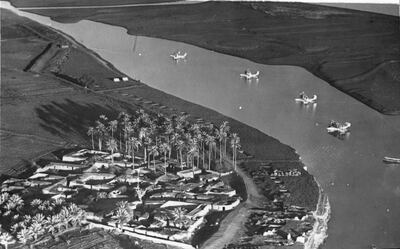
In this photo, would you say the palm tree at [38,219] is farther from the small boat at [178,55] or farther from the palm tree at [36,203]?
the small boat at [178,55]

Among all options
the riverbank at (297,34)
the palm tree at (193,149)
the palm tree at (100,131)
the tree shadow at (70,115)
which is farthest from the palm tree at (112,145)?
the riverbank at (297,34)

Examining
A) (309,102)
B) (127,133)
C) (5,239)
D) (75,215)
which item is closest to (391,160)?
(309,102)

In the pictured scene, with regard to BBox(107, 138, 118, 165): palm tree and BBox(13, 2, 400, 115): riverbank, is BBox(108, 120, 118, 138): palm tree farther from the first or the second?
BBox(13, 2, 400, 115): riverbank

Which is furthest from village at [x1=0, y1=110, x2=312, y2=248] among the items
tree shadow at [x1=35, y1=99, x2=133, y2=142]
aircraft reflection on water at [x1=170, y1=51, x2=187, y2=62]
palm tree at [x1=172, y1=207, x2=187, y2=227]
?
aircraft reflection on water at [x1=170, y1=51, x2=187, y2=62]

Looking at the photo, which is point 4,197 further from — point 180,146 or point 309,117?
point 309,117

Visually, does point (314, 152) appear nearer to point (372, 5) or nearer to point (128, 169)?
point (128, 169)

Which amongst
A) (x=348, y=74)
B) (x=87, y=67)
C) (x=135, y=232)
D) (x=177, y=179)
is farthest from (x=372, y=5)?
(x=135, y=232)

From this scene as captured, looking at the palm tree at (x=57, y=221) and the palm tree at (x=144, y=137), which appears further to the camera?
the palm tree at (x=144, y=137)
